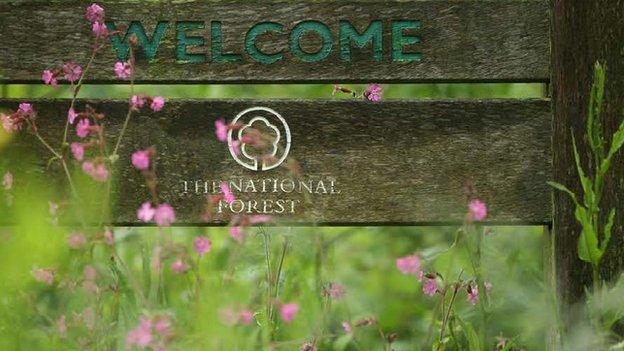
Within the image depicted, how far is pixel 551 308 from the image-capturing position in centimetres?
191

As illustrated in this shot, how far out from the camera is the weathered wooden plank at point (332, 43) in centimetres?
252

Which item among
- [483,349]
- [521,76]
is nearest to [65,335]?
[483,349]

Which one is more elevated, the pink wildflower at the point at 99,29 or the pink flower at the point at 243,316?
the pink wildflower at the point at 99,29

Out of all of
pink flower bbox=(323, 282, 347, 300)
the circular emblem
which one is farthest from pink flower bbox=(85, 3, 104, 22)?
pink flower bbox=(323, 282, 347, 300)

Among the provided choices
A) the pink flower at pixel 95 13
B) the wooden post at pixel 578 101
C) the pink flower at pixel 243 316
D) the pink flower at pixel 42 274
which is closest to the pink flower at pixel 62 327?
the pink flower at pixel 42 274

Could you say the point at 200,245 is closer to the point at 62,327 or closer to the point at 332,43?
the point at 62,327

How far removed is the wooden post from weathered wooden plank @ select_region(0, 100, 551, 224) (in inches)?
1.6

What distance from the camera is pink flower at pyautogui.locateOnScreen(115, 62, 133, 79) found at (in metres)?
2.31

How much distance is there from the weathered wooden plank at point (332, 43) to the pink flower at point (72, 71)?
97 millimetres

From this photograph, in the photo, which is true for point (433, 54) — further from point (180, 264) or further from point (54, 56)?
point (180, 264)

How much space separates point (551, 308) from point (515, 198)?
0.61 m

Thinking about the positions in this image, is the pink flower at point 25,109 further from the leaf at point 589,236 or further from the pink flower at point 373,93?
the leaf at point 589,236

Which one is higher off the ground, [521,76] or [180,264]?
[521,76]

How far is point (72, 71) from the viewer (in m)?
2.41
